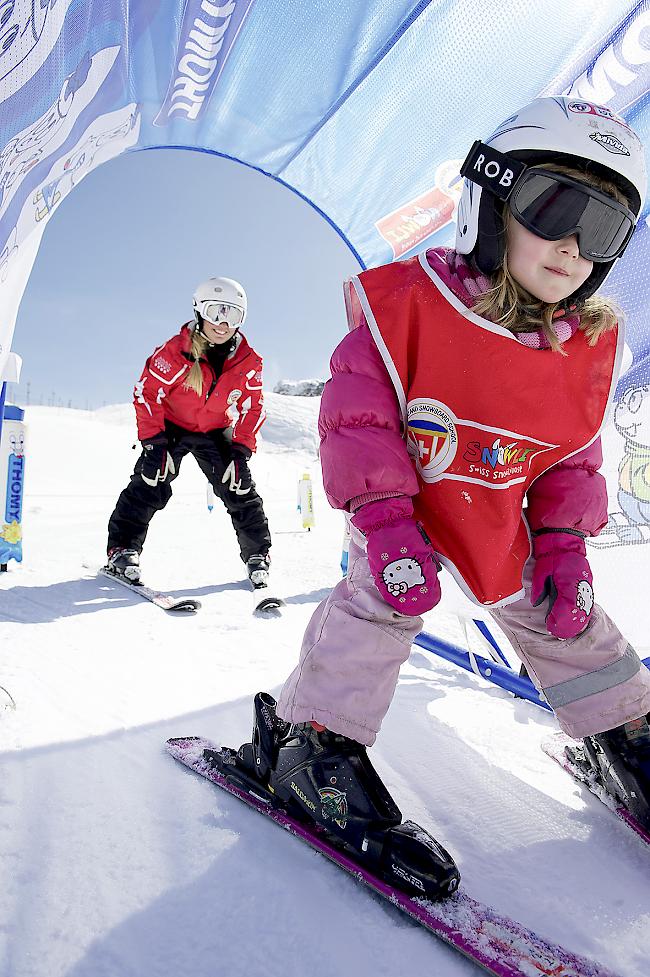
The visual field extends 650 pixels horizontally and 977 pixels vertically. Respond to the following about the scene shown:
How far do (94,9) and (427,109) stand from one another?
1.77m

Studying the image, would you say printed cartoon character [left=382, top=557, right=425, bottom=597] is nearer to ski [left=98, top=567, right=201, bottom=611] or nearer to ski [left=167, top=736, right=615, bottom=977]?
ski [left=167, top=736, right=615, bottom=977]

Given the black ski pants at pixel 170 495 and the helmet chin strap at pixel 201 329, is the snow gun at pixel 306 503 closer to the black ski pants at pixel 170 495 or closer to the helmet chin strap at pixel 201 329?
the black ski pants at pixel 170 495

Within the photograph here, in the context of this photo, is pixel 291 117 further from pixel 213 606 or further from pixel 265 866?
pixel 265 866

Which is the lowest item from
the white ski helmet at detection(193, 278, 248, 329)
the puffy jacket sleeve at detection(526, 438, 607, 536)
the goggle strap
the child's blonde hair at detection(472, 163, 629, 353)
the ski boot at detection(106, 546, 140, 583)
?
the ski boot at detection(106, 546, 140, 583)

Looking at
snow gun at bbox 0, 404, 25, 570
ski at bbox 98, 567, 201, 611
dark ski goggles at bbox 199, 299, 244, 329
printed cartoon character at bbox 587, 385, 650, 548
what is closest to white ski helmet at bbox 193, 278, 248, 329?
dark ski goggles at bbox 199, 299, 244, 329

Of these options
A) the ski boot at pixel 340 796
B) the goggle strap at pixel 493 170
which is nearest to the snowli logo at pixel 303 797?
the ski boot at pixel 340 796

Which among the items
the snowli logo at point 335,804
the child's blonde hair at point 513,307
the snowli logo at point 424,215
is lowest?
the snowli logo at point 335,804

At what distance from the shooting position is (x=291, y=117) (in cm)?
318

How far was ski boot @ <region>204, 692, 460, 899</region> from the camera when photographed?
106 cm

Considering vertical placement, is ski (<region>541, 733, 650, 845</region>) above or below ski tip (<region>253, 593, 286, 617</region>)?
above

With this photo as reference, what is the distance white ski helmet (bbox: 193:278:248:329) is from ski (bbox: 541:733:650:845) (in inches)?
116

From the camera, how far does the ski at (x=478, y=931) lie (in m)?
0.89

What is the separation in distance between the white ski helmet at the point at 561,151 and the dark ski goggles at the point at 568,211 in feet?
0.17

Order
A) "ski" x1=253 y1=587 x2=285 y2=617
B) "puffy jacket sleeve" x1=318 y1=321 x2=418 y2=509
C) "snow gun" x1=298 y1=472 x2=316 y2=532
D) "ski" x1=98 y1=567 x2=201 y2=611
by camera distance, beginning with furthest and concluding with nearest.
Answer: "snow gun" x1=298 y1=472 x2=316 y2=532, "ski" x1=253 y1=587 x2=285 y2=617, "ski" x1=98 y1=567 x2=201 y2=611, "puffy jacket sleeve" x1=318 y1=321 x2=418 y2=509
